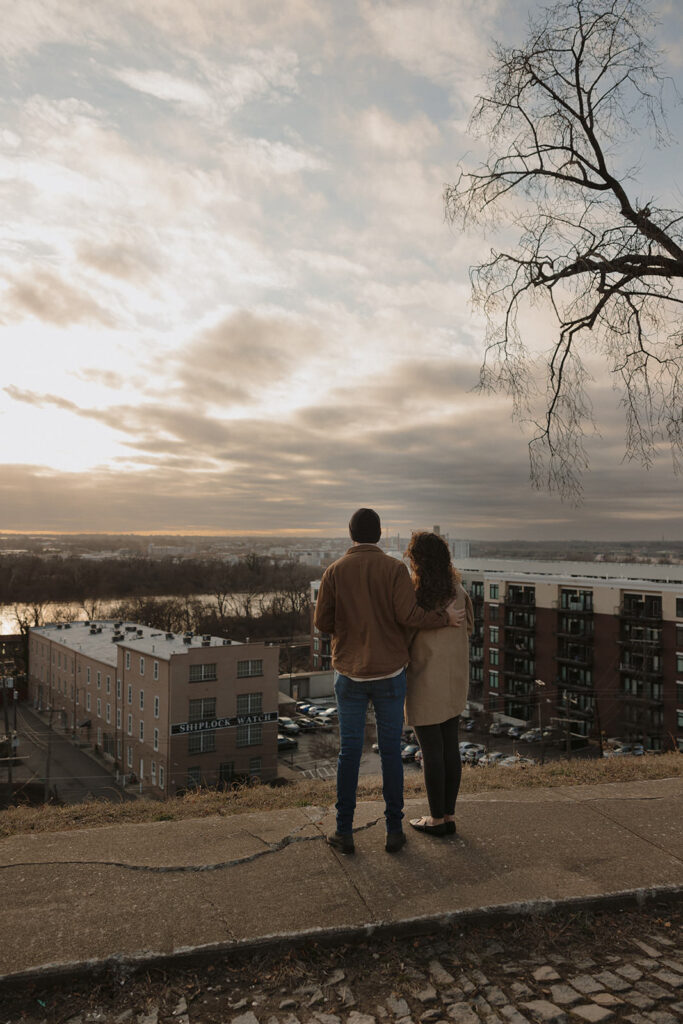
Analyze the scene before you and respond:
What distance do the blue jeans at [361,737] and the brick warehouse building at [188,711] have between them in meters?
19.6

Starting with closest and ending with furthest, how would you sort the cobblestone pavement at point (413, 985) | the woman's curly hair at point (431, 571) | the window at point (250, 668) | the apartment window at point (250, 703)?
the cobblestone pavement at point (413, 985) < the woman's curly hair at point (431, 571) < the apartment window at point (250, 703) < the window at point (250, 668)

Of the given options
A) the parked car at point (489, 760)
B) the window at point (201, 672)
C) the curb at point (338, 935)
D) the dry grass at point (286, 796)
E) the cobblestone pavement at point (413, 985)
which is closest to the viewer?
the cobblestone pavement at point (413, 985)

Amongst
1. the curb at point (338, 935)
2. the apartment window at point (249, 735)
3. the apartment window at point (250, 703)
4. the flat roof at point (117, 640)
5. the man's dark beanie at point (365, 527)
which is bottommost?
the apartment window at point (249, 735)

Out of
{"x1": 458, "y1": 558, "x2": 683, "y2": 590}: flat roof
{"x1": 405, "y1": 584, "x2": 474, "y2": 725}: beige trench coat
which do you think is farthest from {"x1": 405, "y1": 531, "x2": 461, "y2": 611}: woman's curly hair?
{"x1": 458, "y1": 558, "x2": 683, "y2": 590}: flat roof

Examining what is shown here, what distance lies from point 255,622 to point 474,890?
57.0m

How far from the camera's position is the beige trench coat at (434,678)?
369 cm

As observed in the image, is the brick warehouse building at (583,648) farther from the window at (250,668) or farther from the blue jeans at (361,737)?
the blue jeans at (361,737)

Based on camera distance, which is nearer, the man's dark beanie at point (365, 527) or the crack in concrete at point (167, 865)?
the crack in concrete at point (167, 865)

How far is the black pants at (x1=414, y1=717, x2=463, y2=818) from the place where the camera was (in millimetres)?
3691

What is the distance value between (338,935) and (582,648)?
34.3 m

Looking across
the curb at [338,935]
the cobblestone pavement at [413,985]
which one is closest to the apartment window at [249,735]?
the curb at [338,935]

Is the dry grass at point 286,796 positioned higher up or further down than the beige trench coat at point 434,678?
further down

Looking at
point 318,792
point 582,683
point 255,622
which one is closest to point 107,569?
point 255,622

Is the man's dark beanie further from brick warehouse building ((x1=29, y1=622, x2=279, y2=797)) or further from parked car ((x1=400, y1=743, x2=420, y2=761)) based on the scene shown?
parked car ((x1=400, y1=743, x2=420, y2=761))
